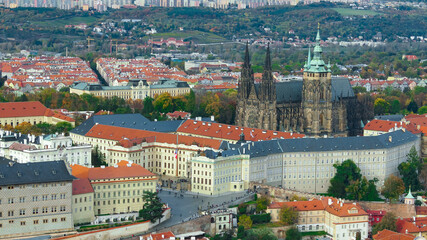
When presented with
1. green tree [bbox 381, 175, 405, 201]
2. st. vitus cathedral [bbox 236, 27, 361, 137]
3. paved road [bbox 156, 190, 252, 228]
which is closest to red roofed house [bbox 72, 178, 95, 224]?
paved road [bbox 156, 190, 252, 228]

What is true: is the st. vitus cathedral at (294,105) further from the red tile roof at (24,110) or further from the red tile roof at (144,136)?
the red tile roof at (24,110)

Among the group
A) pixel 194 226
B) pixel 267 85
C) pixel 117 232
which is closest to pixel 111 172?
pixel 117 232

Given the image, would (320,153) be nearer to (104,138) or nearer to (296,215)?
(296,215)

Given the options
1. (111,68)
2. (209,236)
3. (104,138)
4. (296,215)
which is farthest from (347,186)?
(111,68)

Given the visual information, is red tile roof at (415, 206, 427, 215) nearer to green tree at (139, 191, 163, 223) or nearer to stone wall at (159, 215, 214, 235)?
stone wall at (159, 215, 214, 235)

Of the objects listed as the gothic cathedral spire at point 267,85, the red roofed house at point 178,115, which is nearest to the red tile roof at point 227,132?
the gothic cathedral spire at point 267,85

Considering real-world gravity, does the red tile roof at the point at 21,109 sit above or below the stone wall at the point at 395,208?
above

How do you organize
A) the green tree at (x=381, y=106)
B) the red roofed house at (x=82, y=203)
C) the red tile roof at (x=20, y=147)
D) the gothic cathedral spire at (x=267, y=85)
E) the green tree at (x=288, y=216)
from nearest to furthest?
the red roofed house at (x=82, y=203) → the green tree at (x=288, y=216) → the red tile roof at (x=20, y=147) → the gothic cathedral spire at (x=267, y=85) → the green tree at (x=381, y=106)
